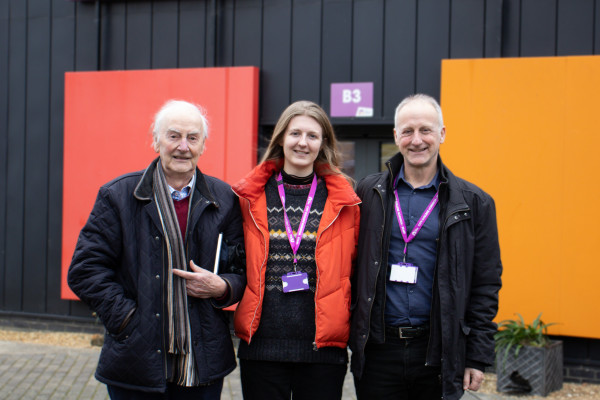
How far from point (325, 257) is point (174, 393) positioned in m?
0.89

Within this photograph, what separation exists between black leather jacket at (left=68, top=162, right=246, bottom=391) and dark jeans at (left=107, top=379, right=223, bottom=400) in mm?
76

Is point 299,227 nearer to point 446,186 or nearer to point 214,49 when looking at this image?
point 446,186

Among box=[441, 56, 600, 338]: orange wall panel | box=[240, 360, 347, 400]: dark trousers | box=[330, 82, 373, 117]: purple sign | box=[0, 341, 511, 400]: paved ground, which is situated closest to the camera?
box=[240, 360, 347, 400]: dark trousers

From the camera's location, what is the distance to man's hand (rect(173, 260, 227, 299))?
2453 mm

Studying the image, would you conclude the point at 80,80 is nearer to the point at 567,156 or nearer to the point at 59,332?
the point at 59,332

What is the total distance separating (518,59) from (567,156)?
99 cm

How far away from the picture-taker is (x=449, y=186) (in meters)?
2.64

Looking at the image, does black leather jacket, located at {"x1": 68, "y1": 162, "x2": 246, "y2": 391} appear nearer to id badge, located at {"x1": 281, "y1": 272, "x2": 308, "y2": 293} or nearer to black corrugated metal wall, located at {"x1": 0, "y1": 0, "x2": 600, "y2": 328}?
id badge, located at {"x1": 281, "y1": 272, "x2": 308, "y2": 293}

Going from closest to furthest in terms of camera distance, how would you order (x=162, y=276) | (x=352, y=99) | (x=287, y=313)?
(x=162, y=276), (x=287, y=313), (x=352, y=99)

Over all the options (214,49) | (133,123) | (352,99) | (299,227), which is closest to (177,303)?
(299,227)

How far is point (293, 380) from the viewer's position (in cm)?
Result: 268

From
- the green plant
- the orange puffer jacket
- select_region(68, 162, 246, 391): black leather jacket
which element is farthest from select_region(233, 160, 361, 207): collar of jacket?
the green plant

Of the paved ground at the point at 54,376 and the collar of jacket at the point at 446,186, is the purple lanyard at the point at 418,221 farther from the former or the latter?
the paved ground at the point at 54,376

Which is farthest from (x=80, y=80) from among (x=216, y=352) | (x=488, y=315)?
(x=488, y=315)
